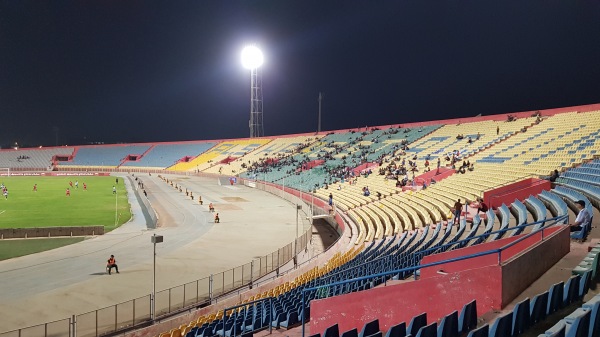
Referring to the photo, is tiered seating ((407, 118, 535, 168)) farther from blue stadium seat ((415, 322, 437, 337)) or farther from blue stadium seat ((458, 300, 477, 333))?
blue stadium seat ((415, 322, 437, 337))

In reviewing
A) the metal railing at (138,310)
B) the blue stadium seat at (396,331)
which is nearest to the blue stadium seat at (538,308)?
the blue stadium seat at (396,331)

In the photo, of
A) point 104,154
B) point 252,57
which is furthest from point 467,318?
point 104,154

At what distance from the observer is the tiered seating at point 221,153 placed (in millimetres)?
86250

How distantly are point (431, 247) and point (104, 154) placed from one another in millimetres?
107566

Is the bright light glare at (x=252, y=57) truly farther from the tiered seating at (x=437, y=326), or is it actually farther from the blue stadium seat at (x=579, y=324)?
the blue stadium seat at (x=579, y=324)

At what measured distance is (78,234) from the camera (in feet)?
87.4

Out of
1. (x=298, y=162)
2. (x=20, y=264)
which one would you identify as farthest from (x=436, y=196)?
(x=298, y=162)

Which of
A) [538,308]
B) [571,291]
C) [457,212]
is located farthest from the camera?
[457,212]

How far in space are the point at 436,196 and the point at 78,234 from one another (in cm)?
2212

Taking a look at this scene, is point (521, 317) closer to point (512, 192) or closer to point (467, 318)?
point (467, 318)

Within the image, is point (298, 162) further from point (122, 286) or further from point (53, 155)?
A: point (53, 155)

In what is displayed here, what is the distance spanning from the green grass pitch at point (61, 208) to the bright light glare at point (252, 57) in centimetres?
3431

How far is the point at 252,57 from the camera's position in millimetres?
76250

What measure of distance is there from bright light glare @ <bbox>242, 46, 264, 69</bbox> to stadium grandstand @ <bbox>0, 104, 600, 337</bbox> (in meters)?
22.5
